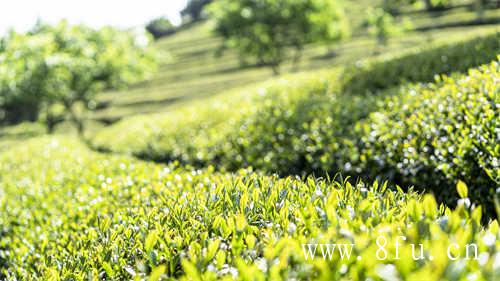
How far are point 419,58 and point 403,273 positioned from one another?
1073cm

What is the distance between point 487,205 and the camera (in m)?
5.63

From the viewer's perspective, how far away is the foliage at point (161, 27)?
125875mm

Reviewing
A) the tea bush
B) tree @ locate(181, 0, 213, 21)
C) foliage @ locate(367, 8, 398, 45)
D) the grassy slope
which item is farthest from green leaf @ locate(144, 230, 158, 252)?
tree @ locate(181, 0, 213, 21)

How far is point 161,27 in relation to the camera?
128625 mm

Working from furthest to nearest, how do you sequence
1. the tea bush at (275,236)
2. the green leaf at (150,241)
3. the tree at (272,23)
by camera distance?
the tree at (272,23), the green leaf at (150,241), the tea bush at (275,236)

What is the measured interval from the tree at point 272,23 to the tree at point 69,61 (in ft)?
24.5

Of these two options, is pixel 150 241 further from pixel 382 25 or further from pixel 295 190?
pixel 382 25

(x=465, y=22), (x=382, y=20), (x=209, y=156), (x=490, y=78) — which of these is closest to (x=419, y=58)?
(x=490, y=78)

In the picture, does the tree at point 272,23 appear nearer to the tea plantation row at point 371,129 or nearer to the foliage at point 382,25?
the foliage at point 382,25

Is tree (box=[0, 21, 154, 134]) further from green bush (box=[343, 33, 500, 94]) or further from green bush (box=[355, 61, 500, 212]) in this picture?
green bush (box=[355, 61, 500, 212])

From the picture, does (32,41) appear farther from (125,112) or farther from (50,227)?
(125,112)

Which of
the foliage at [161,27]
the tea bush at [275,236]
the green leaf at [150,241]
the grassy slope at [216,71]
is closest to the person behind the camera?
the tea bush at [275,236]

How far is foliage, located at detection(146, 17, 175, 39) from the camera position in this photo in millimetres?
125875

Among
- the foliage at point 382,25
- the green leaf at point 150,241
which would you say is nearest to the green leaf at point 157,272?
the green leaf at point 150,241
